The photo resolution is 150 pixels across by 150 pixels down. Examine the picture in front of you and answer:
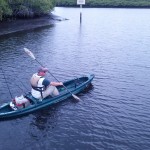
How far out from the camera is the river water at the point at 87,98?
58.1 feet

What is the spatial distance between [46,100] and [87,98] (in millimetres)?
3768

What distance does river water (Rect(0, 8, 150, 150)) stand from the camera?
58.1 feet

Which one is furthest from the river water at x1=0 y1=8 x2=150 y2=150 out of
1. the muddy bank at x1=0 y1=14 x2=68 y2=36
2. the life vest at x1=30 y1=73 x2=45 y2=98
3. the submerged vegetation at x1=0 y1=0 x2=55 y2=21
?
the submerged vegetation at x1=0 y1=0 x2=55 y2=21

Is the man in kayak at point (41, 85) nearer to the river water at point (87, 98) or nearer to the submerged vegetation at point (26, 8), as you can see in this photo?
the river water at point (87, 98)

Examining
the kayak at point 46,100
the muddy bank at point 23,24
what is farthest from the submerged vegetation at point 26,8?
the kayak at point 46,100

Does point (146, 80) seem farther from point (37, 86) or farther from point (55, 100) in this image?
point (37, 86)

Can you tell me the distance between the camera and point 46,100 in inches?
853

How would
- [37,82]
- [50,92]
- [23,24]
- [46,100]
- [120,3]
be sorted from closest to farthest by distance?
[37,82]
[46,100]
[50,92]
[23,24]
[120,3]

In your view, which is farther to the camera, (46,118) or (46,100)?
(46,100)

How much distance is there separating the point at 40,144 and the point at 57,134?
1.49m

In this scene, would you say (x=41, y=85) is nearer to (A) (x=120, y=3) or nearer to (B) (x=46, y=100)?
(B) (x=46, y=100)

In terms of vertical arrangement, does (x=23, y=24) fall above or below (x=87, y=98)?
above

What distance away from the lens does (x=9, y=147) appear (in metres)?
16.8

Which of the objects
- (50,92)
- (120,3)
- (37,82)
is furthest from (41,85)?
(120,3)
